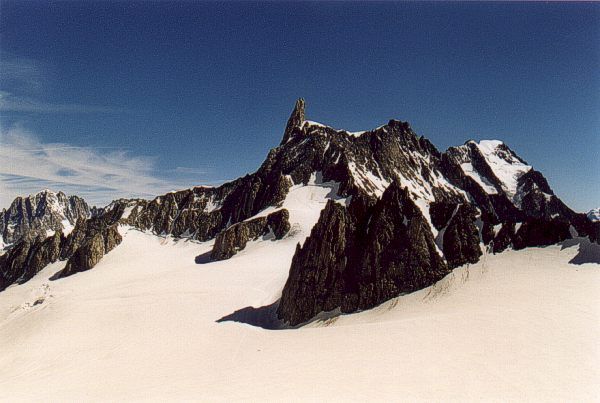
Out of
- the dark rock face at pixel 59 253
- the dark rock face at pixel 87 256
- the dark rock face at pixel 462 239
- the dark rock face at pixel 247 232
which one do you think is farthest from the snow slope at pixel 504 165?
the dark rock face at pixel 59 253

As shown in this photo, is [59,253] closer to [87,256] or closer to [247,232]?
[87,256]

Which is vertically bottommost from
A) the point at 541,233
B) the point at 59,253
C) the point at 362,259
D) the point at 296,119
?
the point at 362,259

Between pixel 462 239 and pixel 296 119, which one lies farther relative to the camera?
pixel 296 119

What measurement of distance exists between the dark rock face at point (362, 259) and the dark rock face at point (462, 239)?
1208mm

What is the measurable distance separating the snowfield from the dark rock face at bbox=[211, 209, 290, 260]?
34.4 meters

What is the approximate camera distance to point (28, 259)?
277 ft

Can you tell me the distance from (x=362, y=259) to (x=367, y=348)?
38.4ft

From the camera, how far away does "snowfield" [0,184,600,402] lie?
11.4m

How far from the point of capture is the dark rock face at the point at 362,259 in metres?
24.3

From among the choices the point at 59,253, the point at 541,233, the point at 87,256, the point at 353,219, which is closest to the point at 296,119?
the point at 87,256

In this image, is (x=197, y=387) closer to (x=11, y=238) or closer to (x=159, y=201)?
(x=159, y=201)

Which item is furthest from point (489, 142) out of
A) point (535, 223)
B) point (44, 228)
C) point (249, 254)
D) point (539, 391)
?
point (44, 228)

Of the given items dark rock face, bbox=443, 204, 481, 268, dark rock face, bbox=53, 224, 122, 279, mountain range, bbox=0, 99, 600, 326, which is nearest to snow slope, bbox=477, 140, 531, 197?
mountain range, bbox=0, 99, 600, 326

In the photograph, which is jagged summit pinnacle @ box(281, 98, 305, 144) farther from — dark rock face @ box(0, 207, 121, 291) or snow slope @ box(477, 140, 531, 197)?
snow slope @ box(477, 140, 531, 197)
